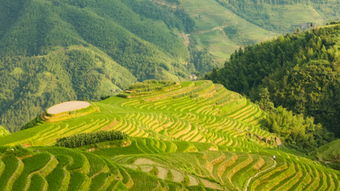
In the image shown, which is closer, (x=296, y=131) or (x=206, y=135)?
(x=206, y=135)

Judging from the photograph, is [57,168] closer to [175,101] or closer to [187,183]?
[187,183]

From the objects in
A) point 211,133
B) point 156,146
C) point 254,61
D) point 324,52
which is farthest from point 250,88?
point 156,146

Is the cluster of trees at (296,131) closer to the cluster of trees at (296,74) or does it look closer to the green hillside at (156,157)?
the green hillside at (156,157)

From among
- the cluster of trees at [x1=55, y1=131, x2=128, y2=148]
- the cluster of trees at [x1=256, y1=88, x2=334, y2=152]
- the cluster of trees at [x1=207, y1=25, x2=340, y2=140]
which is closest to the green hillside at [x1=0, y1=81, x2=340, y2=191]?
the cluster of trees at [x1=55, y1=131, x2=128, y2=148]

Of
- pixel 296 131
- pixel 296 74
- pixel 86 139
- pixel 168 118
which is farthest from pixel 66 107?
pixel 296 74

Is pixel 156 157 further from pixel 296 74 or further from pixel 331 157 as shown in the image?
pixel 296 74

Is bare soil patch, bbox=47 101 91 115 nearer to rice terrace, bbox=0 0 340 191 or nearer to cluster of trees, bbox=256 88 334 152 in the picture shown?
rice terrace, bbox=0 0 340 191
